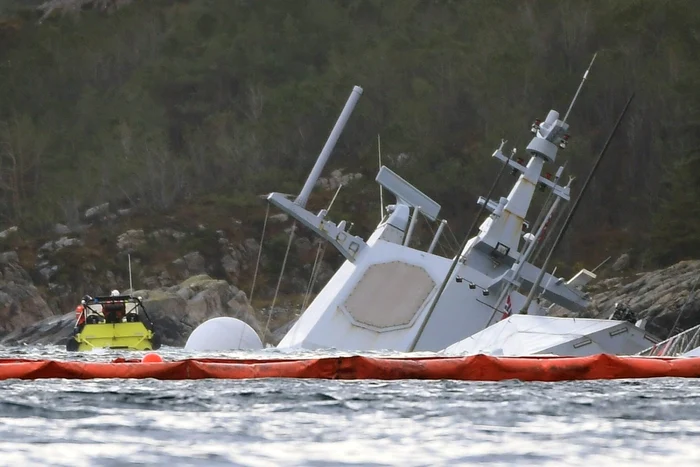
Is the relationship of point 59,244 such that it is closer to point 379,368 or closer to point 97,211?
point 97,211

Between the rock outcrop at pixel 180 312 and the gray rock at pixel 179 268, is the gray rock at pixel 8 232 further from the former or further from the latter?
the rock outcrop at pixel 180 312

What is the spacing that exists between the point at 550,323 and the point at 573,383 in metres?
12.5

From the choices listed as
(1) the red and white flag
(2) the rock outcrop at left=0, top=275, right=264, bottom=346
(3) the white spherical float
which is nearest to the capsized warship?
(1) the red and white flag

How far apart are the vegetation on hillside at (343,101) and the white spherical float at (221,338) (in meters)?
28.2

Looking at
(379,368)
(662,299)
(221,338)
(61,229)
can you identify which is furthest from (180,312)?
(379,368)

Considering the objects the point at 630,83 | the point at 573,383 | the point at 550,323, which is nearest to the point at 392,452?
the point at 573,383

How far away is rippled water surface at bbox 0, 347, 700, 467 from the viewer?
41.3ft

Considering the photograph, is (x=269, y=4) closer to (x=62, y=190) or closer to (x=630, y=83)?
(x=62, y=190)

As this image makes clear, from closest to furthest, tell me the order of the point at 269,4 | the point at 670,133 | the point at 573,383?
the point at 573,383, the point at 670,133, the point at 269,4

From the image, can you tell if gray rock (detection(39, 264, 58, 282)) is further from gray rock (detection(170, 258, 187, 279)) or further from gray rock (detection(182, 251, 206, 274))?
gray rock (detection(182, 251, 206, 274))

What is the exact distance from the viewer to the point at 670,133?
8938 cm

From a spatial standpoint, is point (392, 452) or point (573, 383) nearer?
point (392, 452)

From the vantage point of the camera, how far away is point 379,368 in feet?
75.8

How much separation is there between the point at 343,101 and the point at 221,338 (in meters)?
66.6
